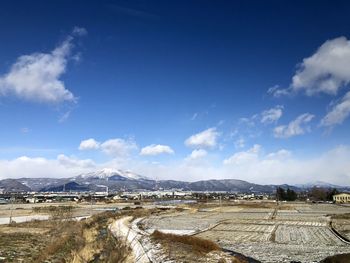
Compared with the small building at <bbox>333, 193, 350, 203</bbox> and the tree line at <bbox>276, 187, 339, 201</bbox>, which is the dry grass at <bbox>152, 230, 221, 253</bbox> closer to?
the small building at <bbox>333, 193, 350, 203</bbox>

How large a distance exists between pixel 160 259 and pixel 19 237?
2089 cm

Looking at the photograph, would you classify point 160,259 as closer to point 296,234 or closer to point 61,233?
point 61,233

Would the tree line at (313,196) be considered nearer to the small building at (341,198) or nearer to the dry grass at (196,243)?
the small building at (341,198)

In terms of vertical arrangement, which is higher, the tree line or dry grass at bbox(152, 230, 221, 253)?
the tree line

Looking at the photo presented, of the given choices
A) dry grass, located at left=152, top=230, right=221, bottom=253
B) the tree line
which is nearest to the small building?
the tree line

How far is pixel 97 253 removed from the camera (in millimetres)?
25766

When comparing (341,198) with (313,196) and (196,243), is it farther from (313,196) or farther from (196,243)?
(196,243)

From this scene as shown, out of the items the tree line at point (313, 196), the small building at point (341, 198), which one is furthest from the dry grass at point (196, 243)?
the tree line at point (313, 196)

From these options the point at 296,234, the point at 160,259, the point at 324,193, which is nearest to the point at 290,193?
the point at 324,193

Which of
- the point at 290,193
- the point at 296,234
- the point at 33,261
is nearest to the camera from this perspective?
the point at 33,261

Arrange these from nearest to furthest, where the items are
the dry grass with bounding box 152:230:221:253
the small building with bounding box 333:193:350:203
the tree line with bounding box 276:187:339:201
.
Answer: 1. the dry grass with bounding box 152:230:221:253
2. the small building with bounding box 333:193:350:203
3. the tree line with bounding box 276:187:339:201

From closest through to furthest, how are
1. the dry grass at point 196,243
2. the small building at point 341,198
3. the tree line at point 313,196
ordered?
the dry grass at point 196,243 < the small building at point 341,198 < the tree line at point 313,196

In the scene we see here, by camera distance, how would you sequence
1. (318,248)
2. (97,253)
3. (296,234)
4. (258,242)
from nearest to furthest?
(97,253)
(318,248)
(258,242)
(296,234)

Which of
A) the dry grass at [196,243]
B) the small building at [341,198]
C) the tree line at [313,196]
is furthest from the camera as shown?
the tree line at [313,196]
